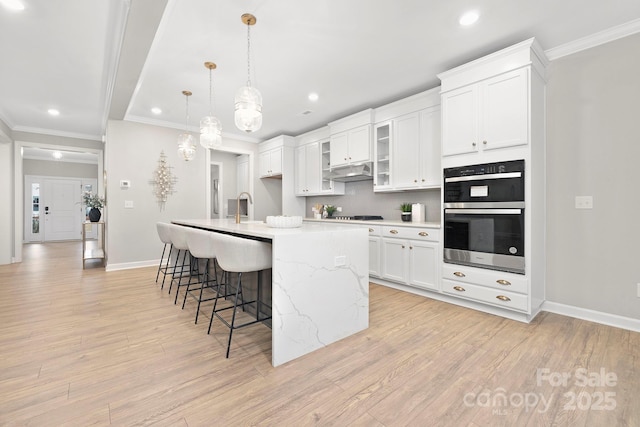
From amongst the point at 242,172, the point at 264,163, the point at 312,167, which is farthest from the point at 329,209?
the point at 242,172

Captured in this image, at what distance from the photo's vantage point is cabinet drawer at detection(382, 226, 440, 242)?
329 cm

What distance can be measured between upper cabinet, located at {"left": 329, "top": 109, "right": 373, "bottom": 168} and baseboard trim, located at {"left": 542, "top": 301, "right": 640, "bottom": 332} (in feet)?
9.08

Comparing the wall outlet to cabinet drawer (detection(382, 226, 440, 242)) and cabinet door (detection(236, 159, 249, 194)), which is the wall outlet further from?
cabinet door (detection(236, 159, 249, 194))

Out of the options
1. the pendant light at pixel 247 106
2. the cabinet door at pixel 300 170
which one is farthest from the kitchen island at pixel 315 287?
the cabinet door at pixel 300 170

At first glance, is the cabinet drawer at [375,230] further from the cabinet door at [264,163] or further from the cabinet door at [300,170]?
the cabinet door at [264,163]

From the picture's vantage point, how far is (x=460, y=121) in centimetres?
304

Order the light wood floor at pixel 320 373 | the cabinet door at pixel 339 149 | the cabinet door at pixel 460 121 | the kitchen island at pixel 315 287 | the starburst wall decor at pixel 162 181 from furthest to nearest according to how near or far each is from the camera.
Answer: the starburst wall decor at pixel 162 181 < the cabinet door at pixel 339 149 < the cabinet door at pixel 460 121 < the kitchen island at pixel 315 287 < the light wood floor at pixel 320 373

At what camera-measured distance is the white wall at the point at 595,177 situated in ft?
8.14

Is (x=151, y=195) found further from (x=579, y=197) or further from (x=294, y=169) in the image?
(x=579, y=197)

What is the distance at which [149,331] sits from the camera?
246 centimetres

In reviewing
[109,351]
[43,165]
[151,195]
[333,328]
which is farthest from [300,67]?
[43,165]

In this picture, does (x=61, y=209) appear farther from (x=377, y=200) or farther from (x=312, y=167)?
(x=377, y=200)

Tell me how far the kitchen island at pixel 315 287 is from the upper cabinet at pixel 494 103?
61.1 inches

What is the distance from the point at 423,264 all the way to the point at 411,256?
18cm
